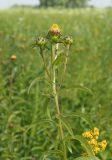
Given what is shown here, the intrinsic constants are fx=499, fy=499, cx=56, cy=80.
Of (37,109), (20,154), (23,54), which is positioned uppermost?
(23,54)

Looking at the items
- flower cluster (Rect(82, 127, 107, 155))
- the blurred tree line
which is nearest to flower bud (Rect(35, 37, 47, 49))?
flower cluster (Rect(82, 127, 107, 155))

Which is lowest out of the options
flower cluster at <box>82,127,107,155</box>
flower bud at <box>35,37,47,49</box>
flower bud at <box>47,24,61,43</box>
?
flower cluster at <box>82,127,107,155</box>

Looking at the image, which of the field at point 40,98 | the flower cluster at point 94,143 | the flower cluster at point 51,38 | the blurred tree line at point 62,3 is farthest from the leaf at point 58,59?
the blurred tree line at point 62,3

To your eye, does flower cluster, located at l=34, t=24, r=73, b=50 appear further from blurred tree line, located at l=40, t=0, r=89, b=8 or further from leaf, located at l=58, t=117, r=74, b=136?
blurred tree line, located at l=40, t=0, r=89, b=8

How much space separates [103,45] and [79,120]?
7.44 feet

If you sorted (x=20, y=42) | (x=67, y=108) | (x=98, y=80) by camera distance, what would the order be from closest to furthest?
(x=67, y=108) < (x=98, y=80) < (x=20, y=42)

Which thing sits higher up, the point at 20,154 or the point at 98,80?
the point at 98,80

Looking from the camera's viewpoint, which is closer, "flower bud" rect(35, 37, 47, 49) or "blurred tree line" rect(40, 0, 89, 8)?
"flower bud" rect(35, 37, 47, 49)

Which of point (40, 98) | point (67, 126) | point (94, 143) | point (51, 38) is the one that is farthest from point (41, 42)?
point (40, 98)

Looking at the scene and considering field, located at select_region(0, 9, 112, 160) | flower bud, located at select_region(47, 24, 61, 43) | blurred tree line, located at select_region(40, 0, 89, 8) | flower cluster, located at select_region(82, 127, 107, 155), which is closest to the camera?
flower bud, located at select_region(47, 24, 61, 43)

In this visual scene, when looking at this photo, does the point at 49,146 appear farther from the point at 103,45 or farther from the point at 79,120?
the point at 103,45

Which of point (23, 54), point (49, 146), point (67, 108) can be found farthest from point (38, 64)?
point (49, 146)

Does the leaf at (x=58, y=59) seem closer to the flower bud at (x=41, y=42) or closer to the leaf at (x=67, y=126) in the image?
the flower bud at (x=41, y=42)

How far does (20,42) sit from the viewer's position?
602 cm
